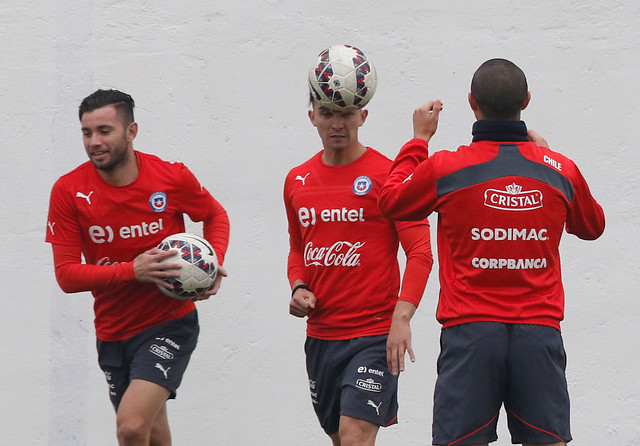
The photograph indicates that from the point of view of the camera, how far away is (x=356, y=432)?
204 inches

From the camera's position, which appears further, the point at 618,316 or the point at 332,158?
the point at 618,316

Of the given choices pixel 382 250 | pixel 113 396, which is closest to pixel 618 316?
pixel 382 250

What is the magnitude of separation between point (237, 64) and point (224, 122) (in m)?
0.37

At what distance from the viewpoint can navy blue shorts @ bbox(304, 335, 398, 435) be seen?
5250mm

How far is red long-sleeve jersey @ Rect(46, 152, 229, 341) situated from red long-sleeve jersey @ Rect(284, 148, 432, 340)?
2.23ft

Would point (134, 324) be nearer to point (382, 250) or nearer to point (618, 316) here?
point (382, 250)

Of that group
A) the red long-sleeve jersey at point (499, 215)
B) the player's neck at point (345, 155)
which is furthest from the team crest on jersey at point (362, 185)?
the red long-sleeve jersey at point (499, 215)

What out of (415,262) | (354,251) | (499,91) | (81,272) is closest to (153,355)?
(81,272)

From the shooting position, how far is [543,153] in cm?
471

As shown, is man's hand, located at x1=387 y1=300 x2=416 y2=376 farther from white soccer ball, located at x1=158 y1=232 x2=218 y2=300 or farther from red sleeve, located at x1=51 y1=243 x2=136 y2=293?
red sleeve, located at x1=51 y1=243 x2=136 y2=293

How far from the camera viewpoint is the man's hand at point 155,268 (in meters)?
5.47

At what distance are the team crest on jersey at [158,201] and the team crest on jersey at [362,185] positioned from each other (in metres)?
1.04

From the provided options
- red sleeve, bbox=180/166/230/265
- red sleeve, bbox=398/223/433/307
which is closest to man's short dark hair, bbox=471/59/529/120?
red sleeve, bbox=398/223/433/307

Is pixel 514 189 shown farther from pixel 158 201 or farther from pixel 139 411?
pixel 139 411
